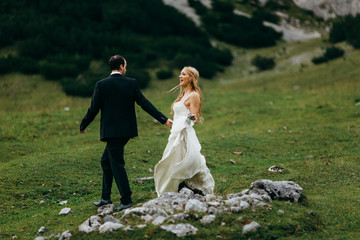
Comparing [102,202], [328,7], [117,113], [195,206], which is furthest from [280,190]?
[328,7]

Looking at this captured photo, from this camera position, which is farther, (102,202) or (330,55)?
(330,55)

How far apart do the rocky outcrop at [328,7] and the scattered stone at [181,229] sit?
50944 mm

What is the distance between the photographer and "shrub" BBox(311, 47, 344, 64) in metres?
35.3

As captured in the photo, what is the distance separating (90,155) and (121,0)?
30.3m

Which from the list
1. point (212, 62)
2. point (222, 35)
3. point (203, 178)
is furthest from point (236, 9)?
point (203, 178)

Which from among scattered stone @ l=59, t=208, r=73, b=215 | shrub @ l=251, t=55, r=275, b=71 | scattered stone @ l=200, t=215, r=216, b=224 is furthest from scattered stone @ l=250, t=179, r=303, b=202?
shrub @ l=251, t=55, r=275, b=71

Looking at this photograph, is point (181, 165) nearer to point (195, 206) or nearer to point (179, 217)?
point (195, 206)

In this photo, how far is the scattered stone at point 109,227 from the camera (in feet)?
21.2

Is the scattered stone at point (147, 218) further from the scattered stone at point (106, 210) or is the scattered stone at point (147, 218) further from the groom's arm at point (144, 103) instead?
the groom's arm at point (144, 103)

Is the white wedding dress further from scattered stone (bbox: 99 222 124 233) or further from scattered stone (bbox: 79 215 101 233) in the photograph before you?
scattered stone (bbox: 99 222 124 233)

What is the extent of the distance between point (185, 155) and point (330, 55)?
30.3 metres

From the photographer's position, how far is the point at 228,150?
15711 mm

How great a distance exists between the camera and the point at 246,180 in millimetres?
11031

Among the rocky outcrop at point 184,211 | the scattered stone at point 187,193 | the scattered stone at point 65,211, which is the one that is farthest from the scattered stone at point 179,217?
the scattered stone at point 65,211
